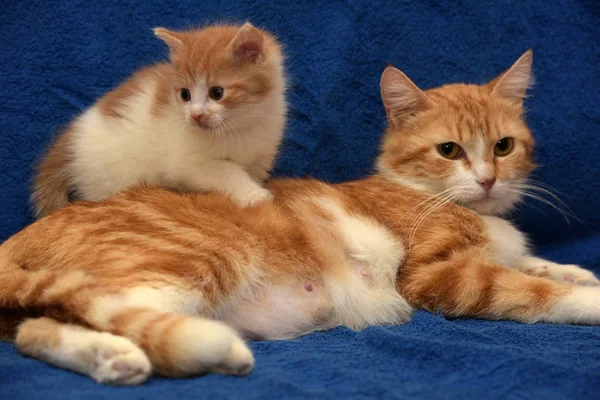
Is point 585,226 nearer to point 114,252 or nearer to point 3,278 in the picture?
point 114,252

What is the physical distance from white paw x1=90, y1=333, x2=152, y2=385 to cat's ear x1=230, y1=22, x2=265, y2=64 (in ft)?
3.92

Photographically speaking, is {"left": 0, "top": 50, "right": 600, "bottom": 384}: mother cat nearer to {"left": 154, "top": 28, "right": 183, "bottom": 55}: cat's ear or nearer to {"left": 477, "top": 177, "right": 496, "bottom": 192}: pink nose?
{"left": 477, "top": 177, "right": 496, "bottom": 192}: pink nose

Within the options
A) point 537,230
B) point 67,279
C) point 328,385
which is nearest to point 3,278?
point 67,279

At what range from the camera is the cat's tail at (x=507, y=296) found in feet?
6.44

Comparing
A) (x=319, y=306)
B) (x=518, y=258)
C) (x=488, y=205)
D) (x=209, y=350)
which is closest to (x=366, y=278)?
(x=319, y=306)

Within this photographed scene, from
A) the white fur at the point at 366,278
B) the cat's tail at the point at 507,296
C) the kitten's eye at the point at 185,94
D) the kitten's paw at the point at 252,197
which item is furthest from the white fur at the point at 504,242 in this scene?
the kitten's eye at the point at 185,94

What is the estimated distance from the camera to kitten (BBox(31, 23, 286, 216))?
7.11 feet

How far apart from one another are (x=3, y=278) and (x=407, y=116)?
5.19ft

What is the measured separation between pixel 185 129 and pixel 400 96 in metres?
0.86

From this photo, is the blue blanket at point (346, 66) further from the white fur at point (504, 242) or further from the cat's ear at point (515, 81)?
the white fur at point (504, 242)

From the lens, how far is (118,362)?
4.68 feet

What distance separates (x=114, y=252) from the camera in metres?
1.70

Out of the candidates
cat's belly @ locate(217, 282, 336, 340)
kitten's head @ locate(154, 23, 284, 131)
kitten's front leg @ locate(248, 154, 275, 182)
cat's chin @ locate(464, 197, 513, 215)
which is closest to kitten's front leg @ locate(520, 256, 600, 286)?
cat's chin @ locate(464, 197, 513, 215)

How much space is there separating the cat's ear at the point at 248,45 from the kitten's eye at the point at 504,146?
3.20 feet
